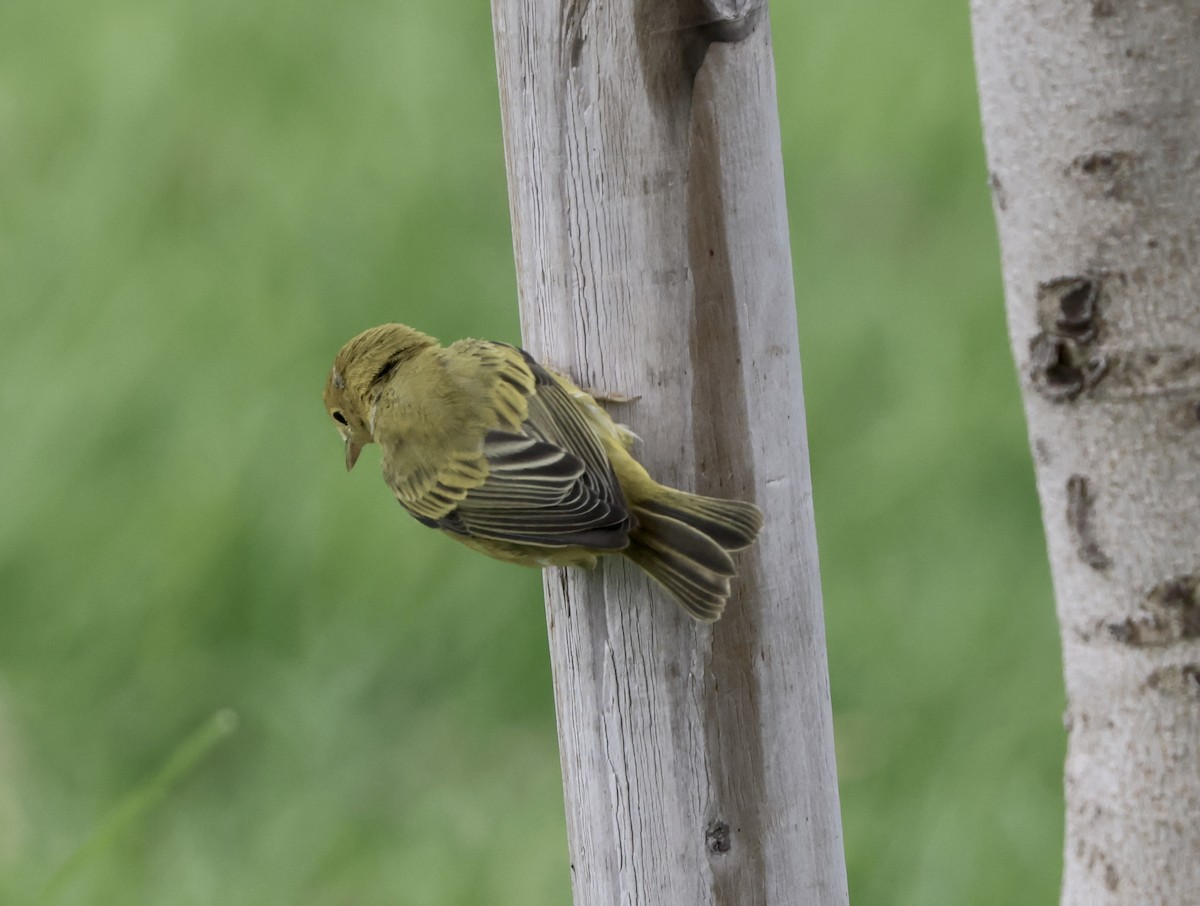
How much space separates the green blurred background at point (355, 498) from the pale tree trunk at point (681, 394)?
7.35 ft

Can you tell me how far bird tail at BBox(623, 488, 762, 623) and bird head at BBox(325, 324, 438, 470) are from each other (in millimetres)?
1115

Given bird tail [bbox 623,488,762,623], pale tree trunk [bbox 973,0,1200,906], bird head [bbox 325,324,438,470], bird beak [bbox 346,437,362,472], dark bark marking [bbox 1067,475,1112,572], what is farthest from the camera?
bird beak [bbox 346,437,362,472]

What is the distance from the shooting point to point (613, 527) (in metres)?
2.51

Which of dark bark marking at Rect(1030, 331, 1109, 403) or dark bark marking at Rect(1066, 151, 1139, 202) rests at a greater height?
dark bark marking at Rect(1066, 151, 1139, 202)

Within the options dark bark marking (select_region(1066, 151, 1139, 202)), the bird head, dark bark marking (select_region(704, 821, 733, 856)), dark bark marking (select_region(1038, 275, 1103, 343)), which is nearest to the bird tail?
dark bark marking (select_region(704, 821, 733, 856))

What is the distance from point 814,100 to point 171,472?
141 inches

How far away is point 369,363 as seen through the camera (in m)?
3.46

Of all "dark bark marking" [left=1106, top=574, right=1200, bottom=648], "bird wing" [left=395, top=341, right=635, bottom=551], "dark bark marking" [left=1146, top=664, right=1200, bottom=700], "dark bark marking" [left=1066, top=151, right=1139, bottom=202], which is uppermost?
"dark bark marking" [left=1066, top=151, right=1139, bottom=202]

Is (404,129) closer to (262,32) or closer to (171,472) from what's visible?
(262,32)

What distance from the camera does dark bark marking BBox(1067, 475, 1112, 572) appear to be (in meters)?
1.92

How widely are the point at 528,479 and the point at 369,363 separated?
2.51 ft

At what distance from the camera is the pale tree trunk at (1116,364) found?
181 cm

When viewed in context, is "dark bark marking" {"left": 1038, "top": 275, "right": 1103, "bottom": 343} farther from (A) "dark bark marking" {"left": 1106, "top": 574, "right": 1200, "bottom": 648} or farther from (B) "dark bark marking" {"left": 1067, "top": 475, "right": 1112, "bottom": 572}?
(A) "dark bark marking" {"left": 1106, "top": 574, "right": 1200, "bottom": 648}

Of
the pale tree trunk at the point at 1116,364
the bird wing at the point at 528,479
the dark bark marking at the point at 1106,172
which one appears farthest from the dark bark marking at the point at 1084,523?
the bird wing at the point at 528,479
